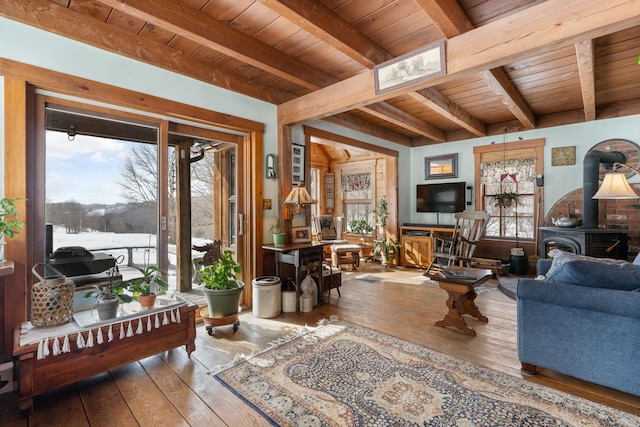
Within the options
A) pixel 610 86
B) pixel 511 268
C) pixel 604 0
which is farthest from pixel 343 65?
pixel 511 268

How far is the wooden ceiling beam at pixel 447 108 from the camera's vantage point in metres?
3.65

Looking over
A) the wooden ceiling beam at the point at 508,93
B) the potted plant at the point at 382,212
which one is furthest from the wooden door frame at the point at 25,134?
the potted plant at the point at 382,212

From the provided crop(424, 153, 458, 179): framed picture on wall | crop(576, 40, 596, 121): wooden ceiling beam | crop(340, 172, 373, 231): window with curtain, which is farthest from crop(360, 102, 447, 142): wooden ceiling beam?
crop(576, 40, 596, 121): wooden ceiling beam

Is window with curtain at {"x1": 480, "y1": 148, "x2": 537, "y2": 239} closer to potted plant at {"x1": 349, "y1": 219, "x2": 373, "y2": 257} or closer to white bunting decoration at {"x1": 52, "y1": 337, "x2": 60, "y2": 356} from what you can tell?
potted plant at {"x1": 349, "y1": 219, "x2": 373, "y2": 257}

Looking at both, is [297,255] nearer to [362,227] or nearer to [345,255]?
[345,255]

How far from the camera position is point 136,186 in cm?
294

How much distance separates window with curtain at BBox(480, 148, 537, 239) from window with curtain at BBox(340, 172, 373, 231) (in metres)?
2.41

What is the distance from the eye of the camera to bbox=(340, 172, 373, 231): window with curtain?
721cm

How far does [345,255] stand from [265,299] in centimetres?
276

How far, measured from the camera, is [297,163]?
4109 millimetres

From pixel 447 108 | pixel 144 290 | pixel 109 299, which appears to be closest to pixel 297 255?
pixel 144 290

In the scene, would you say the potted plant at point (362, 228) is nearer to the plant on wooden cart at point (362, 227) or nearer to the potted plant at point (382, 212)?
the plant on wooden cart at point (362, 227)

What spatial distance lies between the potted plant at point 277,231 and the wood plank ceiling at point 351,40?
47.9 inches

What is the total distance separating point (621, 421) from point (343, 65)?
3343mm
